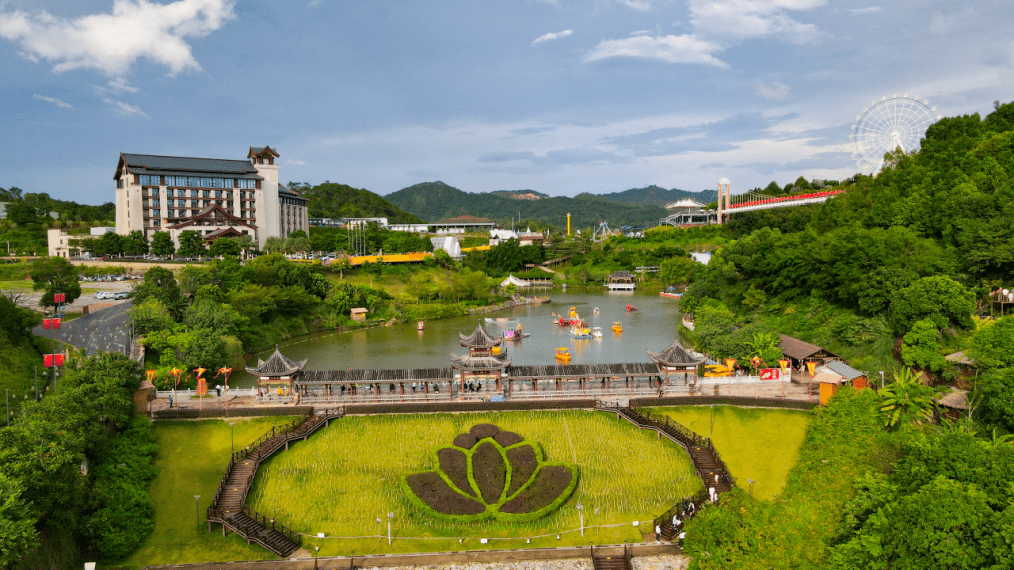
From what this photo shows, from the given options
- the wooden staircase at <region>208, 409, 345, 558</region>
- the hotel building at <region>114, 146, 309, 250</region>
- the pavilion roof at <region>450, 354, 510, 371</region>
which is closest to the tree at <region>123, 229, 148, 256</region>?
the hotel building at <region>114, 146, 309, 250</region>

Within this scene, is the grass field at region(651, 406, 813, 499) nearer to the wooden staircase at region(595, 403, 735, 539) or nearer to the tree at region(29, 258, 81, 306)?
the wooden staircase at region(595, 403, 735, 539)

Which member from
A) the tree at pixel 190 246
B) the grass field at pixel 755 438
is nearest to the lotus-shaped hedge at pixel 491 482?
the grass field at pixel 755 438

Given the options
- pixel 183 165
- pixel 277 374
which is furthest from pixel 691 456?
pixel 183 165

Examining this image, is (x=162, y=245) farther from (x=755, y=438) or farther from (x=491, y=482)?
(x=755, y=438)

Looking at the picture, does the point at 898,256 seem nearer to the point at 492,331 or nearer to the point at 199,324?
the point at 492,331

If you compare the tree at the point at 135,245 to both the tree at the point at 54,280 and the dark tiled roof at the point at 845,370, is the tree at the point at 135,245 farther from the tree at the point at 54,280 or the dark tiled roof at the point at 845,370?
the dark tiled roof at the point at 845,370

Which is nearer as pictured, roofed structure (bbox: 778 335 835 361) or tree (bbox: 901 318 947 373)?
tree (bbox: 901 318 947 373)

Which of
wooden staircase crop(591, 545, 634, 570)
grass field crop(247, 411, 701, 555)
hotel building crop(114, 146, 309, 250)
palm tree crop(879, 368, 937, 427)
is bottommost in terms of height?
wooden staircase crop(591, 545, 634, 570)
